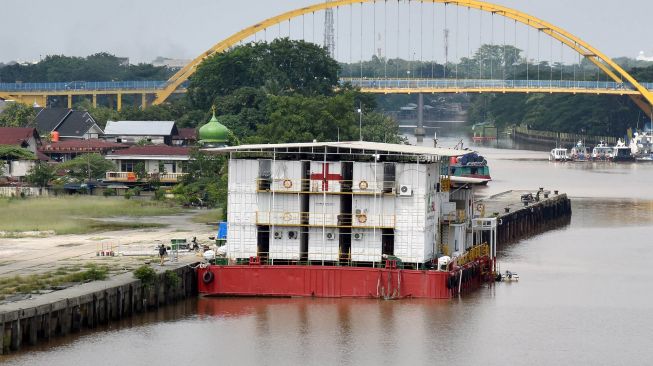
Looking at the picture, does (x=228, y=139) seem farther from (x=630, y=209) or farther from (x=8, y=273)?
(x=8, y=273)

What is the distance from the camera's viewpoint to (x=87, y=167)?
124m

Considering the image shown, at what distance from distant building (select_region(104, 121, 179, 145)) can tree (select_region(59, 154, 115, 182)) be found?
2190 cm

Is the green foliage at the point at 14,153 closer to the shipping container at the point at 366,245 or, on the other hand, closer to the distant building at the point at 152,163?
the distant building at the point at 152,163

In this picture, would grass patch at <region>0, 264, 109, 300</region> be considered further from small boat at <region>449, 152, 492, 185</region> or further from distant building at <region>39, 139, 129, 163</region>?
small boat at <region>449, 152, 492, 185</region>

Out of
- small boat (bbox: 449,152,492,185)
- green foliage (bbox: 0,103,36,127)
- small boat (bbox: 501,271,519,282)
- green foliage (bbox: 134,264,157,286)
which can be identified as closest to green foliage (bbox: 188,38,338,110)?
green foliage (bbox: 0,103,36,127)

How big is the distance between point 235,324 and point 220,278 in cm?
463

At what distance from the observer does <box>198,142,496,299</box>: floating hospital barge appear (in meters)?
72.3

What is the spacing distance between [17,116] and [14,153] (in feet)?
120

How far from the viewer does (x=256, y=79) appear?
167 m

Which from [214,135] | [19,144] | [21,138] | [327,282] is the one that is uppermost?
[214,135]

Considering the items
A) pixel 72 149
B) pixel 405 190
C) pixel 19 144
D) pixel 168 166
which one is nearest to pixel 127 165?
pixel 168 166

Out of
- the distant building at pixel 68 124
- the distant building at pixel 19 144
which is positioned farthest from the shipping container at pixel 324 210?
the distant building at pixel 68 124

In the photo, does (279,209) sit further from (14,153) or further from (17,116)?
(17,116)

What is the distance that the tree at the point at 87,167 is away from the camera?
Answer: 123 meters
